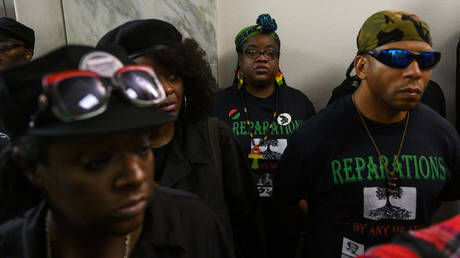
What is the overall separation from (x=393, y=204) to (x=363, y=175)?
0.18 metres

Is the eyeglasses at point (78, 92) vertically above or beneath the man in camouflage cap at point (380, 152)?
above

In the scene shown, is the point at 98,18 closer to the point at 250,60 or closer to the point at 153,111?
the point at 250,60

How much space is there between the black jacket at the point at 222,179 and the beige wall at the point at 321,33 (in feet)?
5.42

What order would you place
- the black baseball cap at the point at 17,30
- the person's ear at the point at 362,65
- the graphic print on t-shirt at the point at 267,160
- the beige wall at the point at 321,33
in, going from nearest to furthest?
the person's ear at the point at 362,65 < the black baseball cap at the point at 17,30 < the graphic print on t-shirt at the point at 267,160 < the beige wall at the point at 321,33

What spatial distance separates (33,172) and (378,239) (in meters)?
1.38

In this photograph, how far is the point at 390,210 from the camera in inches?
54.3

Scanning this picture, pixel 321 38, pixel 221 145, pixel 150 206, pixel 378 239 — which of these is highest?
pixel 321 38

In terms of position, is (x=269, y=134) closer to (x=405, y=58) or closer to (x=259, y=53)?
(x=259, y=53)

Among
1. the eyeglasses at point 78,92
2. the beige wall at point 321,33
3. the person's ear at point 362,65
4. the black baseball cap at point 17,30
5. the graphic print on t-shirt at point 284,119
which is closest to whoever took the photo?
the eyeglasses at point 78,92

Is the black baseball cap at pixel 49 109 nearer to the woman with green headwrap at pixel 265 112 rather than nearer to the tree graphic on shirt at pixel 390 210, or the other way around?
the tree graphic on shirt at pixel 390 210

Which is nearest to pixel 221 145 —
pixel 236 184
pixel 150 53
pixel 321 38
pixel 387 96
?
pixel 236 184

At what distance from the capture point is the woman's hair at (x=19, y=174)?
2.28 ft

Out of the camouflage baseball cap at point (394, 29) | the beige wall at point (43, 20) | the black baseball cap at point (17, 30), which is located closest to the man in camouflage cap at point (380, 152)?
the camouflage baseball cap at point (394, 29)

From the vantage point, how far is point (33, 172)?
76cm
